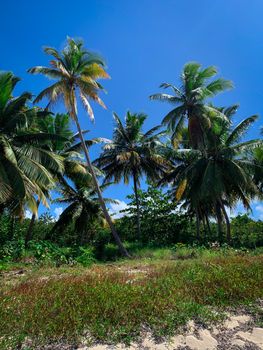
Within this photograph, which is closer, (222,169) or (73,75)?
(73,75)

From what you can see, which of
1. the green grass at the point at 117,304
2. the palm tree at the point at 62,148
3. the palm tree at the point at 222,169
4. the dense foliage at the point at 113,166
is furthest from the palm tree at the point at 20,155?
the palm tree at the point at 222,169

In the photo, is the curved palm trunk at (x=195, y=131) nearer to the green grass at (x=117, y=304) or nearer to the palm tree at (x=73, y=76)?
the palm tree at (x=73, y=76)

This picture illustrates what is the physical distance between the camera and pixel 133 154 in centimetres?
2406

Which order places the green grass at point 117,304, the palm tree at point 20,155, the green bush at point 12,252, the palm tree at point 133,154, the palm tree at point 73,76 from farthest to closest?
the palm tree at point 133,154
the palm tree at point 73,76
the green bush at point 12,252
the palm tree at point 20,155
the green grass at point 117,304

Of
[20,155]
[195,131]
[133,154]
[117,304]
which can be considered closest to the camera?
[117,304]

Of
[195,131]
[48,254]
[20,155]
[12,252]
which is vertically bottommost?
[48,254]

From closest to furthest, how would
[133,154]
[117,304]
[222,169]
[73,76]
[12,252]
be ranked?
[117,304]
[12,252]
[73,76]
[222,169]
[133,154]

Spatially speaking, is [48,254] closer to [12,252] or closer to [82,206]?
[12,252]

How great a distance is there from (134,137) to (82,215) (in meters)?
7.48

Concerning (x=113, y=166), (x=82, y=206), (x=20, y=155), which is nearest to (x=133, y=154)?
(x=113, y=166)

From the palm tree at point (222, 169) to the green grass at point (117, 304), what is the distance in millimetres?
12847

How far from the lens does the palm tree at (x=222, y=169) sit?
65.2ft

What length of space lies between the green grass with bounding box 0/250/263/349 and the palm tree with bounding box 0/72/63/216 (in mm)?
6417

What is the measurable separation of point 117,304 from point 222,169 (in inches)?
669
